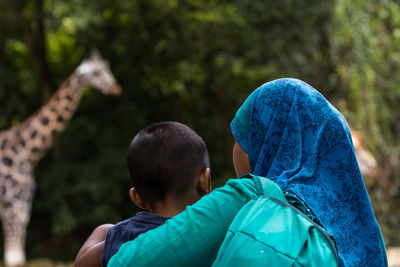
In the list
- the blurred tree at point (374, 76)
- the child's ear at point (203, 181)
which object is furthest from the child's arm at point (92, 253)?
the blurred tree at point (374, 76)

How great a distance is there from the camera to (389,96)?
6664 millimetres

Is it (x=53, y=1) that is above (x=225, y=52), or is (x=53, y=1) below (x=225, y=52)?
above

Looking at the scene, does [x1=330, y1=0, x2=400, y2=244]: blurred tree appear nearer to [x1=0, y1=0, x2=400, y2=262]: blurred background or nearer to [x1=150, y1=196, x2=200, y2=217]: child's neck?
[x1=0, y1=0, x2=400, y2=262]: blurred background

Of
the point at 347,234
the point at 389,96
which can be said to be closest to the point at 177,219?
the point at 347,234

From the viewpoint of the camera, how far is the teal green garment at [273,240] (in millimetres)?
1033

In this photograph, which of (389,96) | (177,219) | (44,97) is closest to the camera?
(177,219)

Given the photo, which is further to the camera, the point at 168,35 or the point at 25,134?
the point at 168,35

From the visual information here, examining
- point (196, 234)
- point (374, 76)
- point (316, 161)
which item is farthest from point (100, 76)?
point (196, 234)

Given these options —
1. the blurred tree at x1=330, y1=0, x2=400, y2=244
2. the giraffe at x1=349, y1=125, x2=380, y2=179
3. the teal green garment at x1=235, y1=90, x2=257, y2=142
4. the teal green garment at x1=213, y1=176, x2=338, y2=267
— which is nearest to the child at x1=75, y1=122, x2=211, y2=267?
the teal green garment at x1=235, y1=90, x2=257, y2=142

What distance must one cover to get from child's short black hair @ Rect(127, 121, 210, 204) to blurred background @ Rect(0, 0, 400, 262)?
502 cm

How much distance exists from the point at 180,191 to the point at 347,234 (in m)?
0.37

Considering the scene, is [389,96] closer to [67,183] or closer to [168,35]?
[168,35]

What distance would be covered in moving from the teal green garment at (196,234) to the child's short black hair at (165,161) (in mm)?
203

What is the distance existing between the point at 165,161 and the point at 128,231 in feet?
0.56
